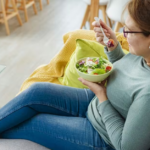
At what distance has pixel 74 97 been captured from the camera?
1.09 metres

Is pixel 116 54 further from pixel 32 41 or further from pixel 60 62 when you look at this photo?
pixel 32 41

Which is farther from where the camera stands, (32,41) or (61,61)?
(32,41)

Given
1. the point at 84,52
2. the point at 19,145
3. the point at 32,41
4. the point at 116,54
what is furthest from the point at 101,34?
the point at 32,41

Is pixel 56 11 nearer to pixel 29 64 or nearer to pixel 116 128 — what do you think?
pixel 29 64

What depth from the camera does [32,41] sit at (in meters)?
2.90

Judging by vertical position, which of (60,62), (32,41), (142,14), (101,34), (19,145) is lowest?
(32,41)

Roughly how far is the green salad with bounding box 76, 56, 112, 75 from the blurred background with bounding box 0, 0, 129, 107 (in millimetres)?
1095

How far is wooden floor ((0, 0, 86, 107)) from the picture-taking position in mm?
2170

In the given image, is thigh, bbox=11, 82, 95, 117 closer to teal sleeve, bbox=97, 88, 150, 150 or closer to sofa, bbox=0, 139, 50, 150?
sofa, bbox=0, 139, 50, 150

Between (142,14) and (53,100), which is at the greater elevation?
(142,14)

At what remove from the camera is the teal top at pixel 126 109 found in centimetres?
72

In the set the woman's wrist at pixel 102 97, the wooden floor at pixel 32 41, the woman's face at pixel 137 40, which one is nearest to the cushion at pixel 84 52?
the woman's wrist at pixel 102 97

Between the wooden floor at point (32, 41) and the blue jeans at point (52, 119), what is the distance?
91cm

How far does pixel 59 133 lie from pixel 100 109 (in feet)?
0.75
